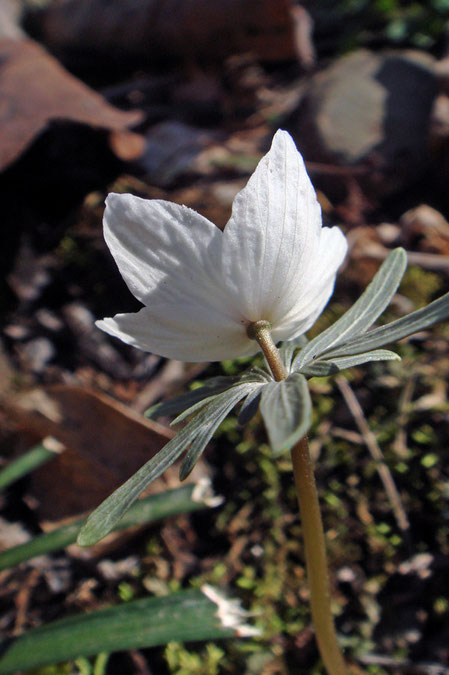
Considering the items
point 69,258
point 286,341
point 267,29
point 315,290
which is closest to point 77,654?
point 286,341

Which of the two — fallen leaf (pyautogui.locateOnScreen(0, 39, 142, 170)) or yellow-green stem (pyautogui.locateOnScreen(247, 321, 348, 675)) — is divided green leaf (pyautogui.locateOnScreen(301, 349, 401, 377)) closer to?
yellow-green stem (pyautogui.locateOnScreen(247, 321, 348, 675))

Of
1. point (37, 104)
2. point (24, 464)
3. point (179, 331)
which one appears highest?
point (37, 104)

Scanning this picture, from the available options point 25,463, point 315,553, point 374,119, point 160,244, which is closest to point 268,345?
point 160,244

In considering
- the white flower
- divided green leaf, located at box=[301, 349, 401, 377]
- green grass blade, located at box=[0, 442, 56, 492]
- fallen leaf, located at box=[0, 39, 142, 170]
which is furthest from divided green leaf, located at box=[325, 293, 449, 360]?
fallen leaf, located at box=[0, 39, 142, 170]

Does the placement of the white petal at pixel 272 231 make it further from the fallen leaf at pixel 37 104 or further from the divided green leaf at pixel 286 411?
the fallen leaf at pixel 37 104

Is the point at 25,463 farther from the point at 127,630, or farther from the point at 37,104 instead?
the point at 37,104

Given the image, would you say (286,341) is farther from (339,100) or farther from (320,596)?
(339,100)
